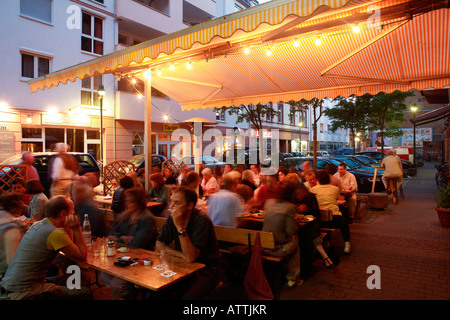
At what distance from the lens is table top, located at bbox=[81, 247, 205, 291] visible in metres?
2.85

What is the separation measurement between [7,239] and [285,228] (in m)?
3.37

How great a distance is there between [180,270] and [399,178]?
396 inches

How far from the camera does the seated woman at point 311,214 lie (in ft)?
16.6

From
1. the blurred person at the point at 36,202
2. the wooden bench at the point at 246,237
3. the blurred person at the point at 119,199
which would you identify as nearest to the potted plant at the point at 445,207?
the wooden bench at the point at 246,237

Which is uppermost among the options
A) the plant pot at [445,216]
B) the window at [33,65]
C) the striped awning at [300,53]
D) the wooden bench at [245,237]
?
the window at [33,65]

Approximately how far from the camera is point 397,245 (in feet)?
20.6

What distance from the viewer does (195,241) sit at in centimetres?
334

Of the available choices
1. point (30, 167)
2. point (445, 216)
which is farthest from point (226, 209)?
point (30, 167)

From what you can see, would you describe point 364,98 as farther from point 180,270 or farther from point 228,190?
point 180,270

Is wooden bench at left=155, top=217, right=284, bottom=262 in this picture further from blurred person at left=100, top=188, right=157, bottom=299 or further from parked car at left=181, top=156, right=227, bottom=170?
parked car at left=181, top=156, right=227, bottom=170

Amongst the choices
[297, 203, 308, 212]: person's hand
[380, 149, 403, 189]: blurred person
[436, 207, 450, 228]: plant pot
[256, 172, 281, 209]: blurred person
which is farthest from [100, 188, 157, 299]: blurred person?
[380, 149, 403, 189]: blurred person

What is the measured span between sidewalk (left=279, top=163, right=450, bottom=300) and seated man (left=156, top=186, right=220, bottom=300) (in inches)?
55.0

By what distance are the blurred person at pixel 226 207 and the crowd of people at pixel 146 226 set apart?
0.5 inches

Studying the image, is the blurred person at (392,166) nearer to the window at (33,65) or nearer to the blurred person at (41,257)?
the blurred person at (41,257)
